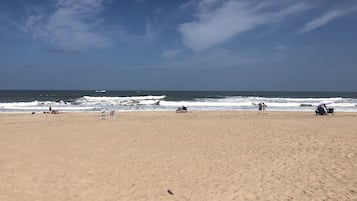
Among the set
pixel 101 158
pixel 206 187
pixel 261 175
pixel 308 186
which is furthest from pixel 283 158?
pixel 101 158

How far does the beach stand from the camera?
24.3ft

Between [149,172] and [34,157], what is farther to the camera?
[34,157]

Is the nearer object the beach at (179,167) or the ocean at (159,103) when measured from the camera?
the beach at (179,167)

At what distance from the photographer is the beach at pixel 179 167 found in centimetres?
740

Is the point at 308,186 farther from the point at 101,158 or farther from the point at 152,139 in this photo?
the point at 152,139

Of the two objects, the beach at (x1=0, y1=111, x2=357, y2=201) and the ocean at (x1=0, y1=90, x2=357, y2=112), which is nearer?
the beach at (x1=0, y1=111, x2=357, y2=201)

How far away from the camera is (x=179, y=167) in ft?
31.3

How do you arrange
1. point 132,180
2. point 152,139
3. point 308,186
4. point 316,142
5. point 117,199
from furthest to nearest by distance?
point 152,139 < point 316,142 < point 132,180 < point 308,186 < point 117,199

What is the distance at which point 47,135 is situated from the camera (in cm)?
1594

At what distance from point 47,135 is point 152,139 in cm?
463

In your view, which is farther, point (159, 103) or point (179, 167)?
point (159, 103)

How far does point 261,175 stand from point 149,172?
255 cm

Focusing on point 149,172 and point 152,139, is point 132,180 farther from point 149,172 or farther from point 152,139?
point 152,139

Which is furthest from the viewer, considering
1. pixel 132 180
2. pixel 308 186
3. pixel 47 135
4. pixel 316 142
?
pixel 47 135
